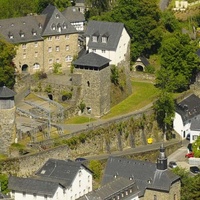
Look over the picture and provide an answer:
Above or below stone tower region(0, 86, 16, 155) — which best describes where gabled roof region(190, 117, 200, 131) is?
below

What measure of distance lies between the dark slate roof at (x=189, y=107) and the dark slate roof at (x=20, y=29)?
1642 cm

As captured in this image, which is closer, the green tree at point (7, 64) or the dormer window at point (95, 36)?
the green tree at point (7, 64)

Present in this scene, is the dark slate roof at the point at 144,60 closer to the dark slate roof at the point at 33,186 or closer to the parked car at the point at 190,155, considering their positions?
the parked car at the point at 190,155

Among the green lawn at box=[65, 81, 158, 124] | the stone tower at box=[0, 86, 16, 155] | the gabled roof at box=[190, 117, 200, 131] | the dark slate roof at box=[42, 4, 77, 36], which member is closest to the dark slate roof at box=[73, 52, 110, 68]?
the green lawn at box=[65, 81, 158, 124]

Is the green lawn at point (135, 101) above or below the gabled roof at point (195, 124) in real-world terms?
above

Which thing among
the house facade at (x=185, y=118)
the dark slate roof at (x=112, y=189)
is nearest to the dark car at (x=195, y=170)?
the house facade at (x=185, y=118)

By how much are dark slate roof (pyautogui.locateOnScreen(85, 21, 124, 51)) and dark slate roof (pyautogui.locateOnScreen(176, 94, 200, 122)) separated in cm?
870

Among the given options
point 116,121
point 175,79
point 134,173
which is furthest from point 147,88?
point 134,173

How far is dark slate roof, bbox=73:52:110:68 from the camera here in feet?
373

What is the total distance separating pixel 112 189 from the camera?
326 ft

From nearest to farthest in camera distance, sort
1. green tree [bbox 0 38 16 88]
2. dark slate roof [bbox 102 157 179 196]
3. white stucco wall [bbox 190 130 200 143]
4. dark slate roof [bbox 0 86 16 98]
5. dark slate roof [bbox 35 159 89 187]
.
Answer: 1. dark slate roof [bbox 35 159 89 187]
2. dark slate roof [bbox 102 157 179 196]
3. dark slate roof [bbox 0 86 16 98]
4. green tree [bbox 0 38 16 88]
5. white stucco wall [bbox 190 130 200 143]

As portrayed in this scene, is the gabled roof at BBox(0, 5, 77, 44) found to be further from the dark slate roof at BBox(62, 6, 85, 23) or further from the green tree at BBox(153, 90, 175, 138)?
the green tree at BBox(153, 90, 175, 138)

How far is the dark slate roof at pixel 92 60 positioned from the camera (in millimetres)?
113688

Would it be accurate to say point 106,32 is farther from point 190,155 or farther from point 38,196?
point 38,196
